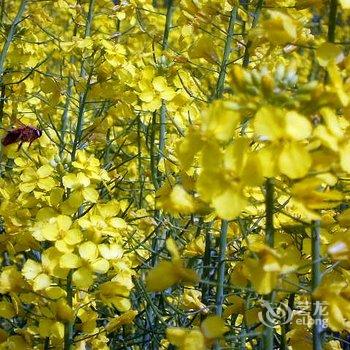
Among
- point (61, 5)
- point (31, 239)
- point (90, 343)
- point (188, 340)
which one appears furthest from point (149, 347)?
point (61, 5)

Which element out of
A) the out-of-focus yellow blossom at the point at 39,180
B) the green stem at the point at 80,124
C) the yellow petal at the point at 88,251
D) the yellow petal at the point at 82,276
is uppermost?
the green stem at the point at 80,124

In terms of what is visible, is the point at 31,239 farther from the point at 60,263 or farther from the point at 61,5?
the point at 61,5

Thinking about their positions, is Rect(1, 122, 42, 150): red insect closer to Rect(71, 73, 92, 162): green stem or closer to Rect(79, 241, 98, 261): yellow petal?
Rect(71, 73, 92, 162): green stem

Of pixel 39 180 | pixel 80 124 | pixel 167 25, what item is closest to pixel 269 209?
pixel 39 180

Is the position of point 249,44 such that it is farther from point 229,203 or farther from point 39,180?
point 229,203

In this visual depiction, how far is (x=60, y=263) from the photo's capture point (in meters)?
1.94

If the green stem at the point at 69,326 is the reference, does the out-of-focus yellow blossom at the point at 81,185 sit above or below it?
above

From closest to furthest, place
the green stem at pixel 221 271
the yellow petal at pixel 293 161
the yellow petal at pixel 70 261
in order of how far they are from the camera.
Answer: the yellow petal at pixel 293 161, the yellow petal at pixel 70 261, the green stem at pixel 221 271

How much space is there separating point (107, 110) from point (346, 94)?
5.47 ft

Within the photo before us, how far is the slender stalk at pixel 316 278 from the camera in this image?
66.1 inches

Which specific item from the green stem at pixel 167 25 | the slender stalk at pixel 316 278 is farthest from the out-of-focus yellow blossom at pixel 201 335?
the green stem at pixel 167 25

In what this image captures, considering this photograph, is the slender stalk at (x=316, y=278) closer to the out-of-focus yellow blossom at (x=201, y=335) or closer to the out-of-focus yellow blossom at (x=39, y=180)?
the out-of-focus yellow blossom at (x=201, y=335)

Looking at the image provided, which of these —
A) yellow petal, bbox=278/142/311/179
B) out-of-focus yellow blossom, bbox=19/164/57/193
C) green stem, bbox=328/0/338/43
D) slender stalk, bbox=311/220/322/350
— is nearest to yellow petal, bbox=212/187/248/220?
yellow petal, bbox=278/142/311/179

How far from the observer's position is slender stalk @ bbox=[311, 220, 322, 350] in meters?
1.68
